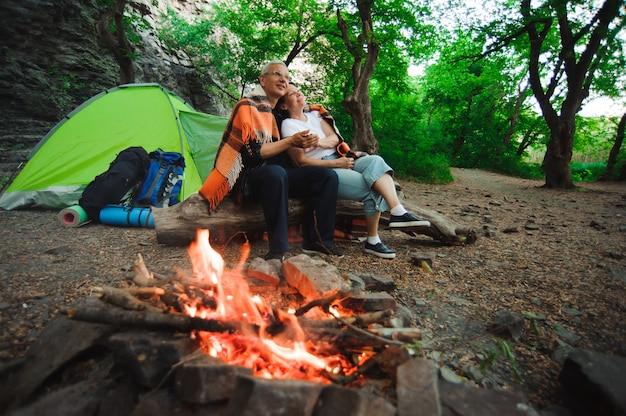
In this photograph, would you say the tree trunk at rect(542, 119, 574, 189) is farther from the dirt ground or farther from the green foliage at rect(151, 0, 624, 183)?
the dirt ground

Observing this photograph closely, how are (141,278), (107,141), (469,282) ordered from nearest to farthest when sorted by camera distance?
1. (141,278)
2. (469,282)
3. (107,141)

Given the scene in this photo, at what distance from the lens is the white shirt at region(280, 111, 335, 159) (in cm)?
325

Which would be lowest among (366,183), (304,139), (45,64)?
(366,183)

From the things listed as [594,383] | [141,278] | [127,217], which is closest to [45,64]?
[127,217]

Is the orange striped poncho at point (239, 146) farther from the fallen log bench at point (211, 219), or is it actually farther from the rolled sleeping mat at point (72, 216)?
the rolled sleeping mat at point (72, 216)

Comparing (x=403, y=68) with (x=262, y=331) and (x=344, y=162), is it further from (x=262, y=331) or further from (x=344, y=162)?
(x=262, y=331)

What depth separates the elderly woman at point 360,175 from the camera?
10.3 feet

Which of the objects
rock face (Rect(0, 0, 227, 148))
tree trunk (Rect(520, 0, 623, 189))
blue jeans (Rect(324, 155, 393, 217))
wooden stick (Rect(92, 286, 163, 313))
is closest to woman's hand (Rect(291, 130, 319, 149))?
blue jeans (Rect(324, 155, 393, 217))

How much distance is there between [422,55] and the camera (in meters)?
10.3

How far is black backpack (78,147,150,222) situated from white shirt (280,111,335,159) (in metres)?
2.36

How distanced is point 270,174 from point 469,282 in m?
1.93

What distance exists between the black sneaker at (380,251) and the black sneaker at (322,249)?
298 mm

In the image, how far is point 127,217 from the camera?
12.9 feet

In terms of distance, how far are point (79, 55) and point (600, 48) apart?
48.1ft
